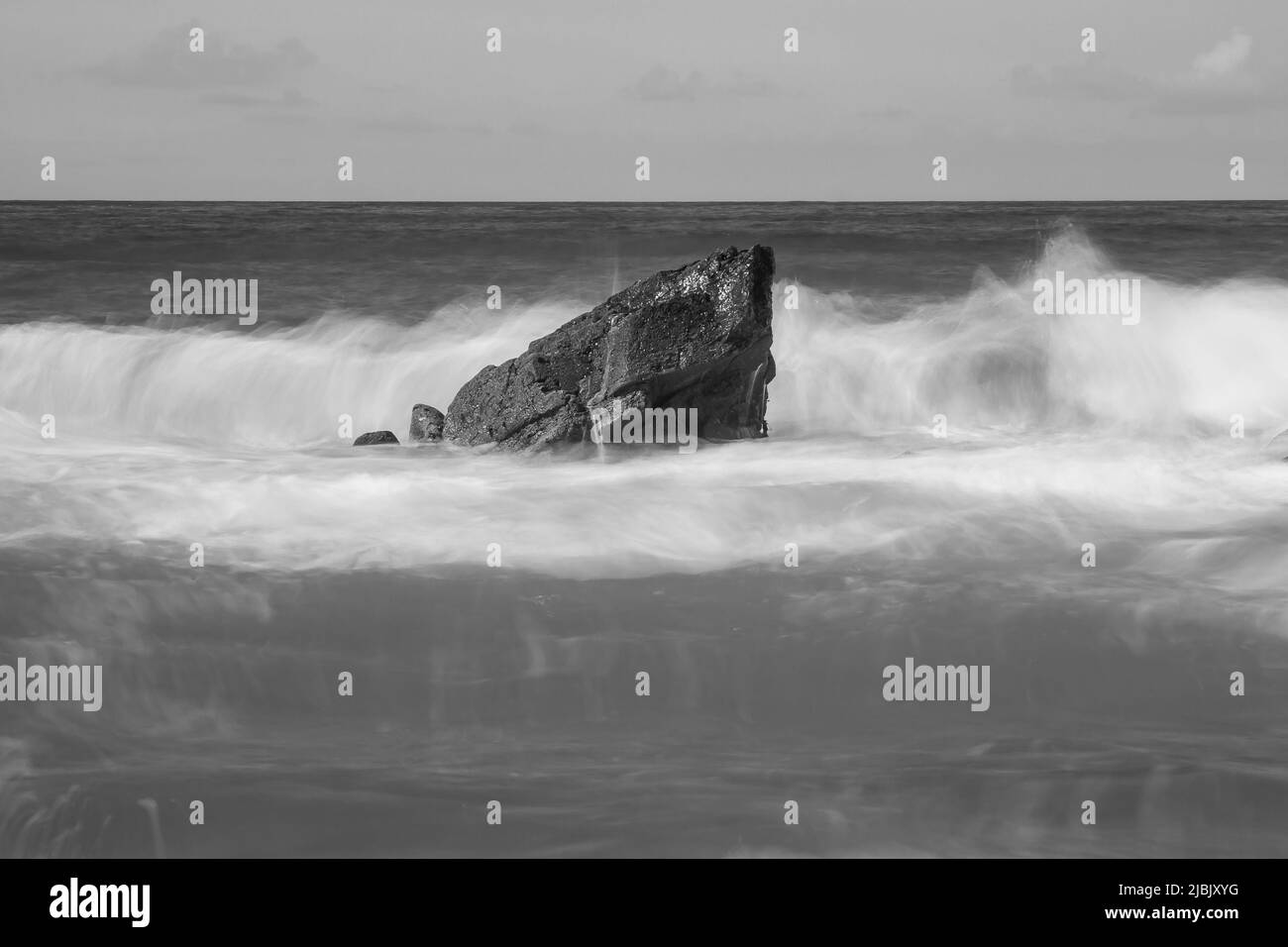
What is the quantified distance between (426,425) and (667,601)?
5.63 metres

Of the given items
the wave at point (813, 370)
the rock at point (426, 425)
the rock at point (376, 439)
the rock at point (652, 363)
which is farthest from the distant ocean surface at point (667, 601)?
the rock at point (652, 363)

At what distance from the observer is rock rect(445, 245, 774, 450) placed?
1232 cm

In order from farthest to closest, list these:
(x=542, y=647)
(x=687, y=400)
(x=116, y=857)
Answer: (x=687, y=400) < (x=542, y=647) < (x=116, y=857)

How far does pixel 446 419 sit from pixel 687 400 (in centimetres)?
258

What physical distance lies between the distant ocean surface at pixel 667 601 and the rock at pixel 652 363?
56cm

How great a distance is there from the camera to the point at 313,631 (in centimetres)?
813

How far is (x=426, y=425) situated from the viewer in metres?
13.5

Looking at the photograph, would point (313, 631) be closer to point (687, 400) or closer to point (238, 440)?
point (687, 400)

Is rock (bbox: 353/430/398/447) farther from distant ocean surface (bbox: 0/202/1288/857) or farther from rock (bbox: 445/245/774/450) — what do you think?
rock (bbox: 445/245/774/450)

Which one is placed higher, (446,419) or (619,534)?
(446,419)

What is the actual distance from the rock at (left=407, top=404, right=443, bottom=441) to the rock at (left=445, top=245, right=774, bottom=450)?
0.86ft

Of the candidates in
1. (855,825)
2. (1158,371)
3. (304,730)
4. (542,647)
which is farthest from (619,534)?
(1158,371)

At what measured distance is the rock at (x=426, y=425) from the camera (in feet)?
44.0

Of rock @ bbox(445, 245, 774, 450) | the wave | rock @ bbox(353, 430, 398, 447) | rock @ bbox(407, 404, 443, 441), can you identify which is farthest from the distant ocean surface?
rock @ bbox(445, 245, 774, 450)
